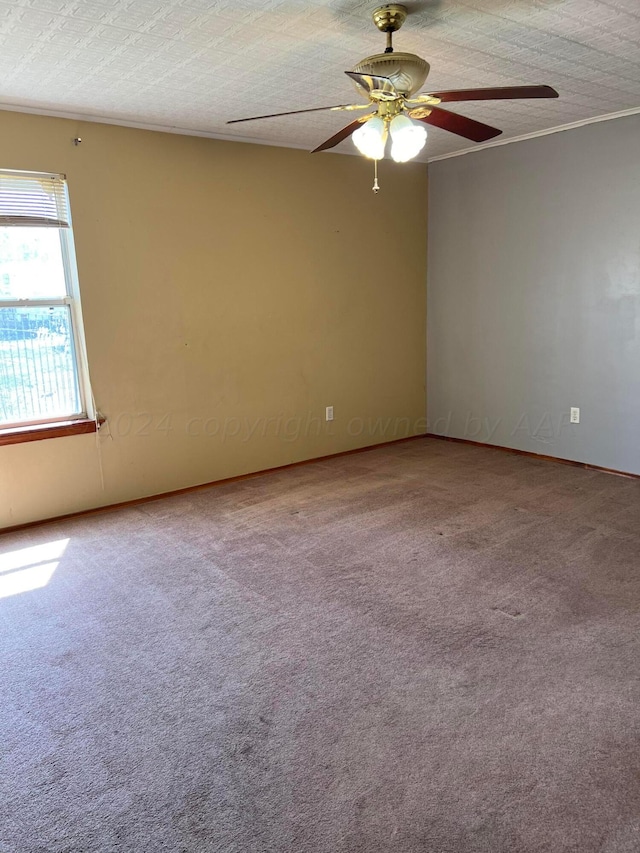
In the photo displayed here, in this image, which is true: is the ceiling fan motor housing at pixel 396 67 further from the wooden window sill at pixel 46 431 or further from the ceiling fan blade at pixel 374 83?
the wooden window sill at pixel 46 431

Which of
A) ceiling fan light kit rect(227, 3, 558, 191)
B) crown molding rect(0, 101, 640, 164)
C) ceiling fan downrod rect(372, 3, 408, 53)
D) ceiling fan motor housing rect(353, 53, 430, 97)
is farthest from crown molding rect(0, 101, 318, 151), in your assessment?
ceiling fan motor housing rect(353, 53, 430, 97)

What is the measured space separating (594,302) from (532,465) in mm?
1269

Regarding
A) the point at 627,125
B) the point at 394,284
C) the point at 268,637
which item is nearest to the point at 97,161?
the point at 394,284

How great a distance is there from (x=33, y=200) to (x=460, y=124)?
2.47 meters

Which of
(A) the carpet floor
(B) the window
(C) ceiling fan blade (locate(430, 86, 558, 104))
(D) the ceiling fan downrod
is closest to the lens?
(A) the carpet floor

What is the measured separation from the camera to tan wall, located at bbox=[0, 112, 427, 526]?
12.2 feet

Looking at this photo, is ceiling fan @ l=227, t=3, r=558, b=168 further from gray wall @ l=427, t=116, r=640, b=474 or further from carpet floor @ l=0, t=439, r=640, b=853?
gray wall @ l=427, t=116, r=640, b=474

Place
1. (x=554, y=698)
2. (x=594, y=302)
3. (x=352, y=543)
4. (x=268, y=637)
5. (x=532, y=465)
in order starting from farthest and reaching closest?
(x=532, y=465) < (x=594, y=302) < (x=352, y=543) < (x=268, y=637) < (x=554, y=698)

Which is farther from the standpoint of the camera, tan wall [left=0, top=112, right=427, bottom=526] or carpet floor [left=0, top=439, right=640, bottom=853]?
tan wall [left=0, top=112, right=427, bottom=526]

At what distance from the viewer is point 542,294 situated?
4.61 metres

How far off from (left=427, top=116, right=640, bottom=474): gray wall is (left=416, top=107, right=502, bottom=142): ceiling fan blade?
1988 millimetres

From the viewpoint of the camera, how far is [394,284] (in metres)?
5.23

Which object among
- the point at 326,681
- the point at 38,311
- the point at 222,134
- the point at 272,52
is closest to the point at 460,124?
the point at 272,52

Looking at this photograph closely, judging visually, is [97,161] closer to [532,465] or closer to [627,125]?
[627,125]
